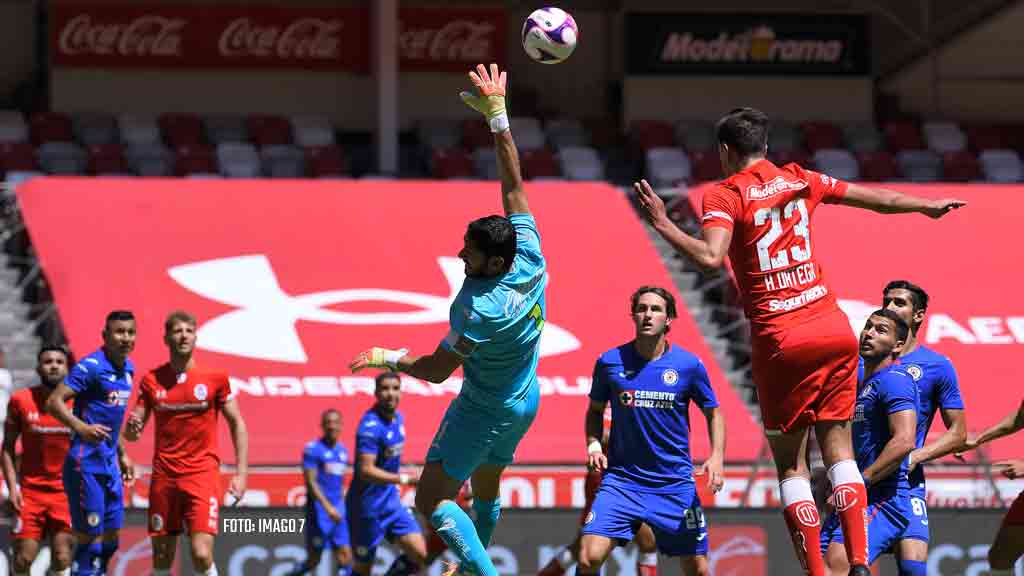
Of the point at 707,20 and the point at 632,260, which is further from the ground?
the point at 707,20

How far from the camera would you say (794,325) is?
732 centimetres

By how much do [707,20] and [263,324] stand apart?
37.4 ft

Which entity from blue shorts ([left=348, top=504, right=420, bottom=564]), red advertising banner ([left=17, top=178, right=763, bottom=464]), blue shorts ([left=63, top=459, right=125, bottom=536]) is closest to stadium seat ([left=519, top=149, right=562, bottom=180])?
red advertising banner ([left=17, top=178, right=763, bottom=464])

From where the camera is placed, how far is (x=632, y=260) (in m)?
20.4

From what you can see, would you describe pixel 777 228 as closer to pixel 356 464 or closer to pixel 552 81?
pixel 356 464

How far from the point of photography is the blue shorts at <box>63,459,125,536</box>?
11.8 meters

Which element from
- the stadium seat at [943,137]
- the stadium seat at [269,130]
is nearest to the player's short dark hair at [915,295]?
the stadium seat at [269,130]

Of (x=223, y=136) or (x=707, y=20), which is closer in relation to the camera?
(x=223, y=136)

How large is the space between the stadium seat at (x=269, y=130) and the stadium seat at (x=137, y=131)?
141 centimetres

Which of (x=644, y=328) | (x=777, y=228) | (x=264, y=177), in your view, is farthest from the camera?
(x=264, y=177)

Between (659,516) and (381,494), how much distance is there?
4.31 metres

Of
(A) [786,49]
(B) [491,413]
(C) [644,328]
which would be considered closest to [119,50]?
(A) [786,49]

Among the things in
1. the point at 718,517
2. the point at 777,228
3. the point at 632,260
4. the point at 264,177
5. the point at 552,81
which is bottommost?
the point at 718,517

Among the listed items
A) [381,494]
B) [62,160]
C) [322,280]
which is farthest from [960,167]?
[381,494]
